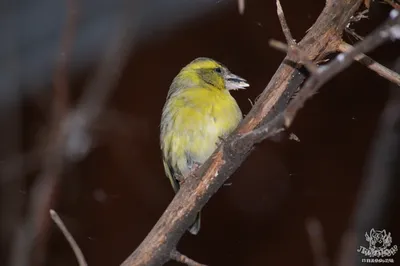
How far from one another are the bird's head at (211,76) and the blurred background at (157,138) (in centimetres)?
114

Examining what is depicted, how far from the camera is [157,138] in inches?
177

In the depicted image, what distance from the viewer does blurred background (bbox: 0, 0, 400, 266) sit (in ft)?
14.0

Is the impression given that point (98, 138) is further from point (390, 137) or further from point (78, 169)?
point (390, 137)

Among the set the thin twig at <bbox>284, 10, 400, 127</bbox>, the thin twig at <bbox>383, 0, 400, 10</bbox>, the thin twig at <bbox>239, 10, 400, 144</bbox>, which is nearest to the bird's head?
the thin twig at <bbox>383, 0, 400, 10</bbox>

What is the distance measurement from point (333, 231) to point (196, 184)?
7.68ft

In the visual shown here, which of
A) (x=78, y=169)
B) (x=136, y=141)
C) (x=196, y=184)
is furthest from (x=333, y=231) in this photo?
(x=196, y=184)

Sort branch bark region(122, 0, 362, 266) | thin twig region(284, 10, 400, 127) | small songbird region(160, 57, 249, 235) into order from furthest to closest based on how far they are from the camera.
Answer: small songbird region(160, 57, 249, 235) → branch bark region(122, 0, 362, 266) → thin twig region(284, 10, 400, 127)

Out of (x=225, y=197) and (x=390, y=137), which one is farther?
(x=225, y=197)

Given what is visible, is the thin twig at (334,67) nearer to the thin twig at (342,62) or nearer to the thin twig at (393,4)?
the thin twig at (342,62)

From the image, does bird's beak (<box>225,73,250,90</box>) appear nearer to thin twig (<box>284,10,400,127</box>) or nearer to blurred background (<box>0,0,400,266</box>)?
blurred background (<box>0,0,400,266</box>)

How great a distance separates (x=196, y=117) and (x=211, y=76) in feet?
1.01

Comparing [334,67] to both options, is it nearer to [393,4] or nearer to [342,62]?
[342,62]

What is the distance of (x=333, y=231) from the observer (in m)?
4.30

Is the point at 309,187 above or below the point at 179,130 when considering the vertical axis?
below
